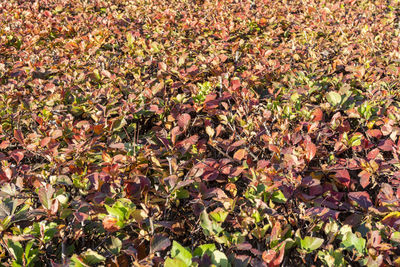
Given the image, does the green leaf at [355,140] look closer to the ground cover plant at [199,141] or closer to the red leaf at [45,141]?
the ground cover plant at [199,141]

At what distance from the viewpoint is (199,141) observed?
2.06 m

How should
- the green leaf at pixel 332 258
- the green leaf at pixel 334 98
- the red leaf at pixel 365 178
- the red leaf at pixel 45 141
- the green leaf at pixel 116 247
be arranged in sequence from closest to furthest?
the green leaf at pixel 332 258 < the green leaf at pixel 116 247 < the red leaf at pixel 365 178 < the red leaf at pixel 45 141 < the green leaf at pixel 334 98

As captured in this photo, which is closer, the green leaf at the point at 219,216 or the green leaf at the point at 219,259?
the green leaf at the point at 219,259

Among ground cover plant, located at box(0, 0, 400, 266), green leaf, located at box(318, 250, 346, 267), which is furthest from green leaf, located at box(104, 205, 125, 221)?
green leaf, located at box(318, 250, 346, 267)

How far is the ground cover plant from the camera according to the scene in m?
1.39

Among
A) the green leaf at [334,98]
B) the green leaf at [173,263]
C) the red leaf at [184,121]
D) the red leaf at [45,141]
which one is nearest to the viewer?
the green leaf at [173,263]

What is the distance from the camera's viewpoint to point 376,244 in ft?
4.13

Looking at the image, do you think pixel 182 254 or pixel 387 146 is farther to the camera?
pixel 387 146

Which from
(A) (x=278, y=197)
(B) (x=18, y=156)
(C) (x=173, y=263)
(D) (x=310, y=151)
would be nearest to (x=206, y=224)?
(C) (x=173, y=263)

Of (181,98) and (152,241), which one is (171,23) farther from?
(152,241)

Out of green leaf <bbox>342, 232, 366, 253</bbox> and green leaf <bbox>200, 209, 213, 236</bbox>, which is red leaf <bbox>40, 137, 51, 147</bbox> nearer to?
green leaf <bbox>200, 209, 213, 236</bbox>

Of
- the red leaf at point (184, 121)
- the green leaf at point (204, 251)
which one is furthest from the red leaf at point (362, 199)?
the red leaf at point (184, 121)

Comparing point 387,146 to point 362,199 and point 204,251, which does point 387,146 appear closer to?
point 362,199

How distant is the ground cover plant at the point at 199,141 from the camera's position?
1.39m
